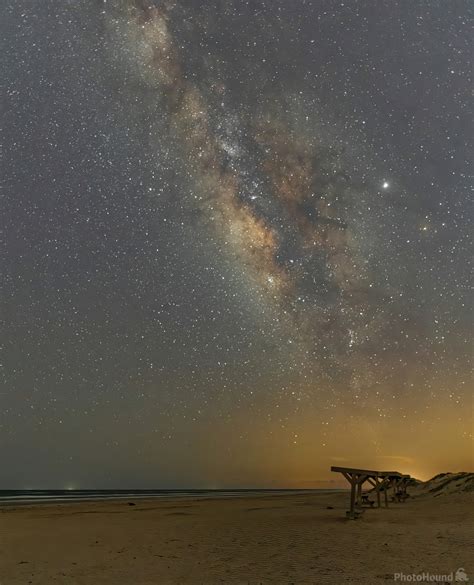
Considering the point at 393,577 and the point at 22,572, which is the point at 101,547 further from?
the point at 393,577

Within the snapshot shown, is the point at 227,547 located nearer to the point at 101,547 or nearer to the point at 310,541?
the point at 310,541

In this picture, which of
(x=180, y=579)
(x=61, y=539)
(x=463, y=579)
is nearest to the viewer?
(x=463, y=579)

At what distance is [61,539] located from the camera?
50.9ft

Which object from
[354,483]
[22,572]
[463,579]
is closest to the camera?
[463,579]

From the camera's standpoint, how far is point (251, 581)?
8875 millimetres

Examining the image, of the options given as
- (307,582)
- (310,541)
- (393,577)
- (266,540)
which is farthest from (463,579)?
(266,540)

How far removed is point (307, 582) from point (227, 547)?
494 cm

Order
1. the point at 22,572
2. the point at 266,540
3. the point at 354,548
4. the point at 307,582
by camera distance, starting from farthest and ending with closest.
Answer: the point at 266,540 < the point at 354,548 < the point at 22,572 < the point at 307,582

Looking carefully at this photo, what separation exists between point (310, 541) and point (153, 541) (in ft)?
16.1

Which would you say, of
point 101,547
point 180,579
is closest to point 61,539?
point 101,547

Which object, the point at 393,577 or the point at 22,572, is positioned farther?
the point at 22,572

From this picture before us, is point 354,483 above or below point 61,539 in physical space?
above

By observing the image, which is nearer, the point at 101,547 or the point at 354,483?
the point at 101,547

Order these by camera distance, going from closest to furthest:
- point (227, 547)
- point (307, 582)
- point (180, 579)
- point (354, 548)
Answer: point (307, 582) < point (180, 579) < point (354, 548) < point (227, 547)
